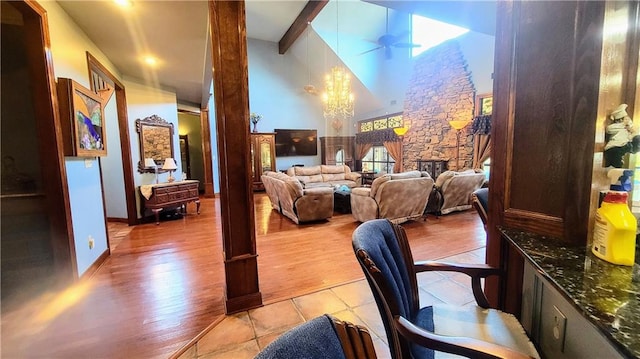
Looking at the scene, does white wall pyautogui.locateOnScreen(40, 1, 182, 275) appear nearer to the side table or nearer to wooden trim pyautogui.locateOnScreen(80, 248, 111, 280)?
wooden trim pyautogui.locateOnScreen(80, 248, 111, 280)

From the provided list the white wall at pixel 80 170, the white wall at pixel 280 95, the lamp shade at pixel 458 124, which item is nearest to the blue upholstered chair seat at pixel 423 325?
the white wall at pixel 80 170

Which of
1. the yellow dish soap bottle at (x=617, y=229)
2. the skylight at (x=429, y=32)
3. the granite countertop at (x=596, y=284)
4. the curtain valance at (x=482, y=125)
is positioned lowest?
the granite countertop at (x=596, y=284)

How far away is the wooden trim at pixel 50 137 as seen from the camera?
2115 millimetres

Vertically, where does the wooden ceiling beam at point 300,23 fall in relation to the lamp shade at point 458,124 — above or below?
above

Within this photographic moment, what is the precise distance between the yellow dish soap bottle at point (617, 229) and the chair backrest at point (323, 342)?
899mm

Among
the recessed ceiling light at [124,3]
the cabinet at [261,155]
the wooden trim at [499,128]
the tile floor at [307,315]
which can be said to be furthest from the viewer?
the cabinet at [261,155]

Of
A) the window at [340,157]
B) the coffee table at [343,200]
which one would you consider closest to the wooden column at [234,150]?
the coffee table at [343,200]

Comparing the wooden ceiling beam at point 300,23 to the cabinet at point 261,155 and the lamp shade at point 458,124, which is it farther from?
the lamp shade at point 458,124

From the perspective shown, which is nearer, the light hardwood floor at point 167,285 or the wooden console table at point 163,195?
the light hardwood floor at point 167,285

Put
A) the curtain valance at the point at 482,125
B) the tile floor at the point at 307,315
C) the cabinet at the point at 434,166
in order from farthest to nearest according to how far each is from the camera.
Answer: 1. the cabinet at the point at 434,166
2. the curtain valance at the point at 482,125
3. the tile floor at the point at 307,315

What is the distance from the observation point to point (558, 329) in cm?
98

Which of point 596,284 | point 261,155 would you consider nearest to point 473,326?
point 596,284

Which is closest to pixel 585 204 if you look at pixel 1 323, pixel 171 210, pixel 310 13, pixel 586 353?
pixel 586 353

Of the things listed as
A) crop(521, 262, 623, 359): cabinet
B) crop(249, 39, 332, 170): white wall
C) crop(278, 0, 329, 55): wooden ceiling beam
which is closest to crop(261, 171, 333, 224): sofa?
crop(521, 262, 623, 359): cabinet
